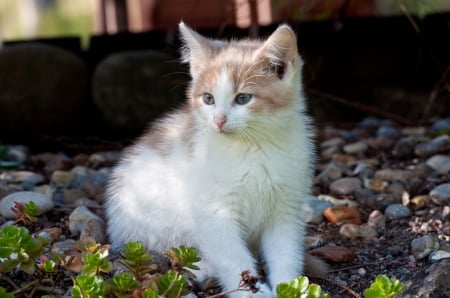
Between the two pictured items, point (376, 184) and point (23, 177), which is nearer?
point (376, 184)

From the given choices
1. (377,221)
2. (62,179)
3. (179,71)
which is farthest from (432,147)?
(62,179)

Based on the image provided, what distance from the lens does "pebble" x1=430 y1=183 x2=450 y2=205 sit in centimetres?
410

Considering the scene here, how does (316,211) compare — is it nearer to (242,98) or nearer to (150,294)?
(242,98)

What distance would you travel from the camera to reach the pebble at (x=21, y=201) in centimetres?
381

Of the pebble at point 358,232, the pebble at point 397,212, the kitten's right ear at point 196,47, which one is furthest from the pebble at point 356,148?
the kitten's right ear at point 196,47

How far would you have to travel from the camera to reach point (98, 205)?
13.9 ft

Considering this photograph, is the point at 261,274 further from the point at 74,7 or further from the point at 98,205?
the point at 74,7

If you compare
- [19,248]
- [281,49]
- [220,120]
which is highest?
[281,49]

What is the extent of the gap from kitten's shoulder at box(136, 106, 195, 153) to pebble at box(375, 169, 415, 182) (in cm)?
156

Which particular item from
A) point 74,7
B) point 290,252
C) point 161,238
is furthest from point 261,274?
point 74,7

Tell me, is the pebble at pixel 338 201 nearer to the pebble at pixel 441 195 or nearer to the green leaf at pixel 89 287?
the pebble at pixel 441 195

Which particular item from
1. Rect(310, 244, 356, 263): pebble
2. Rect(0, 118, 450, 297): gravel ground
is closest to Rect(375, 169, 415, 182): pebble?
Rect(0, 118, 450, 297): gravel ground

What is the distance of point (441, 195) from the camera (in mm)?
4117

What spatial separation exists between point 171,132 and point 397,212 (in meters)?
1.37
